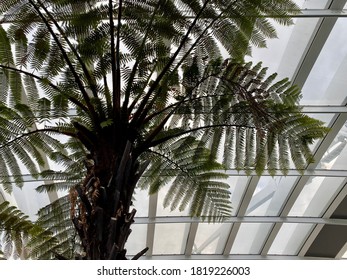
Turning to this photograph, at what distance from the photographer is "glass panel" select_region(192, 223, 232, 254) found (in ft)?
39.0

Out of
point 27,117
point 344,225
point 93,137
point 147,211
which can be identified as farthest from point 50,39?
point 344,225

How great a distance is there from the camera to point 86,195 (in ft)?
8.54

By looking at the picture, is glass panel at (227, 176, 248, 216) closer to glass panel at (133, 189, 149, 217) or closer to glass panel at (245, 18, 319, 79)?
glass panel at (133, 189, 149, 217)

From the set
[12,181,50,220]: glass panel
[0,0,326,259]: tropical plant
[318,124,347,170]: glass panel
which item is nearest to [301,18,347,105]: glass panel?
[318,124,347,170]: glass panel

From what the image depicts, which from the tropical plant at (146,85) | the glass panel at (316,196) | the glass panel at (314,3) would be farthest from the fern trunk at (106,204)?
the glass panel at (316,196)

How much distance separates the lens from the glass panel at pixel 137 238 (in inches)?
462

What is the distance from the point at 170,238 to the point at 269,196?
2713mm

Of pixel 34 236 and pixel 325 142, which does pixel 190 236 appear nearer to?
pixel 325 142

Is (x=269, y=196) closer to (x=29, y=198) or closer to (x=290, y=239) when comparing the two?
(x=290, y=239)

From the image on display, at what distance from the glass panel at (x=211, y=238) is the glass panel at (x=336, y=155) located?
9.91ft

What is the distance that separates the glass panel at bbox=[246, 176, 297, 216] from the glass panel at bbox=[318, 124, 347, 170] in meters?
0.75

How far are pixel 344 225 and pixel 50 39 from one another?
9.98 meters

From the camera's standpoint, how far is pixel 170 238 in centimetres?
1220
